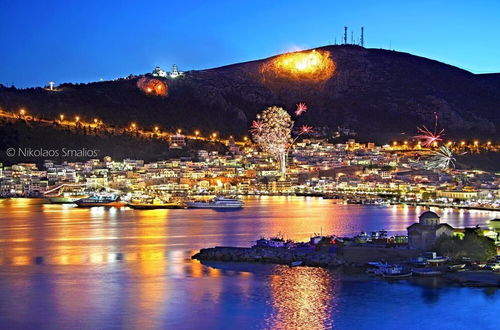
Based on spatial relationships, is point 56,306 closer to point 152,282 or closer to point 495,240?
point 152,282

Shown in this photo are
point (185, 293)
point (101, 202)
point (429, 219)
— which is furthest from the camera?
→ point (101, 202)

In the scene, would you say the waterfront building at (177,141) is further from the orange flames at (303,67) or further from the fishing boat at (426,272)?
the fishing boat at (426,272)

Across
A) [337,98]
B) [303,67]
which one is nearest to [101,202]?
[337,98]

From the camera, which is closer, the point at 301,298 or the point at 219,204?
the point at 301,298

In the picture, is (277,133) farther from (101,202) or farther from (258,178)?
(101,202)

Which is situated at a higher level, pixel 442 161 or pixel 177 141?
pixel 177 141

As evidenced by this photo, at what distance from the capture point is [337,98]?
54.4 metres

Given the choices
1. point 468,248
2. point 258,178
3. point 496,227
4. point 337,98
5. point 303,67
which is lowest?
point 468,248

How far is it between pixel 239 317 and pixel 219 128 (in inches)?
1637

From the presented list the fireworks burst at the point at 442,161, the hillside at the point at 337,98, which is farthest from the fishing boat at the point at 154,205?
the hillside at the point at 337,98

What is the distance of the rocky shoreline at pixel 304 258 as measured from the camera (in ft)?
39.3

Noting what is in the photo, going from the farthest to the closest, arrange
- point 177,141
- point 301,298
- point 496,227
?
point 177,141 < point 496,227 < point 301,298

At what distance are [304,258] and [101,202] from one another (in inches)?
826

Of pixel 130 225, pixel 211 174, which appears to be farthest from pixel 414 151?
pixel 130 225
